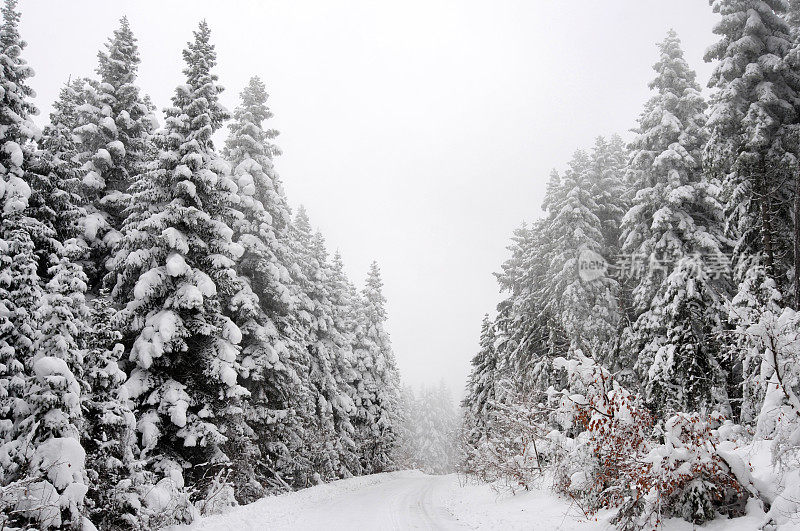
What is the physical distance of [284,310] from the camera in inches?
895

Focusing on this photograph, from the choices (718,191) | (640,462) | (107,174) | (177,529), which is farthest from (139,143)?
(718,191)

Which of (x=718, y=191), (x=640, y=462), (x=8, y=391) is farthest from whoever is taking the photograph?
(x=718, y=191)

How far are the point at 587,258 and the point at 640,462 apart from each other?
17261mm

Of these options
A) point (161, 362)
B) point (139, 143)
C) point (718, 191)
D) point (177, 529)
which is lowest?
point (177, 529)

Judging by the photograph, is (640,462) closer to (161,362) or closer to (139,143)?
(161,362)

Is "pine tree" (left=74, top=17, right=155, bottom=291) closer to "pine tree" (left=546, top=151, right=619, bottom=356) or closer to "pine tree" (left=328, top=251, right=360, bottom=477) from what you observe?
"pine tree" (left=328, top=251, right=360, bottom=477)

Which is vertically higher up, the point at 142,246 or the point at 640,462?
the point at 142,246

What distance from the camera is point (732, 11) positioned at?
1756cm

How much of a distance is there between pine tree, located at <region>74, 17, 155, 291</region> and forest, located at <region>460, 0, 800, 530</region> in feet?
49.1

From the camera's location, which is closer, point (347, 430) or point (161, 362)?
point (161, 362)

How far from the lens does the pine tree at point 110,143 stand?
16.2 m

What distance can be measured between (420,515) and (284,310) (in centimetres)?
1116

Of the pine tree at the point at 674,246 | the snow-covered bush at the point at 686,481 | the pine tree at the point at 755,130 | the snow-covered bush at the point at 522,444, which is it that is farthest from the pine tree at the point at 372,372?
the snow-covered bush at the point at 686,481

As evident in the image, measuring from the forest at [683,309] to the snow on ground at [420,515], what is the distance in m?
0.50
